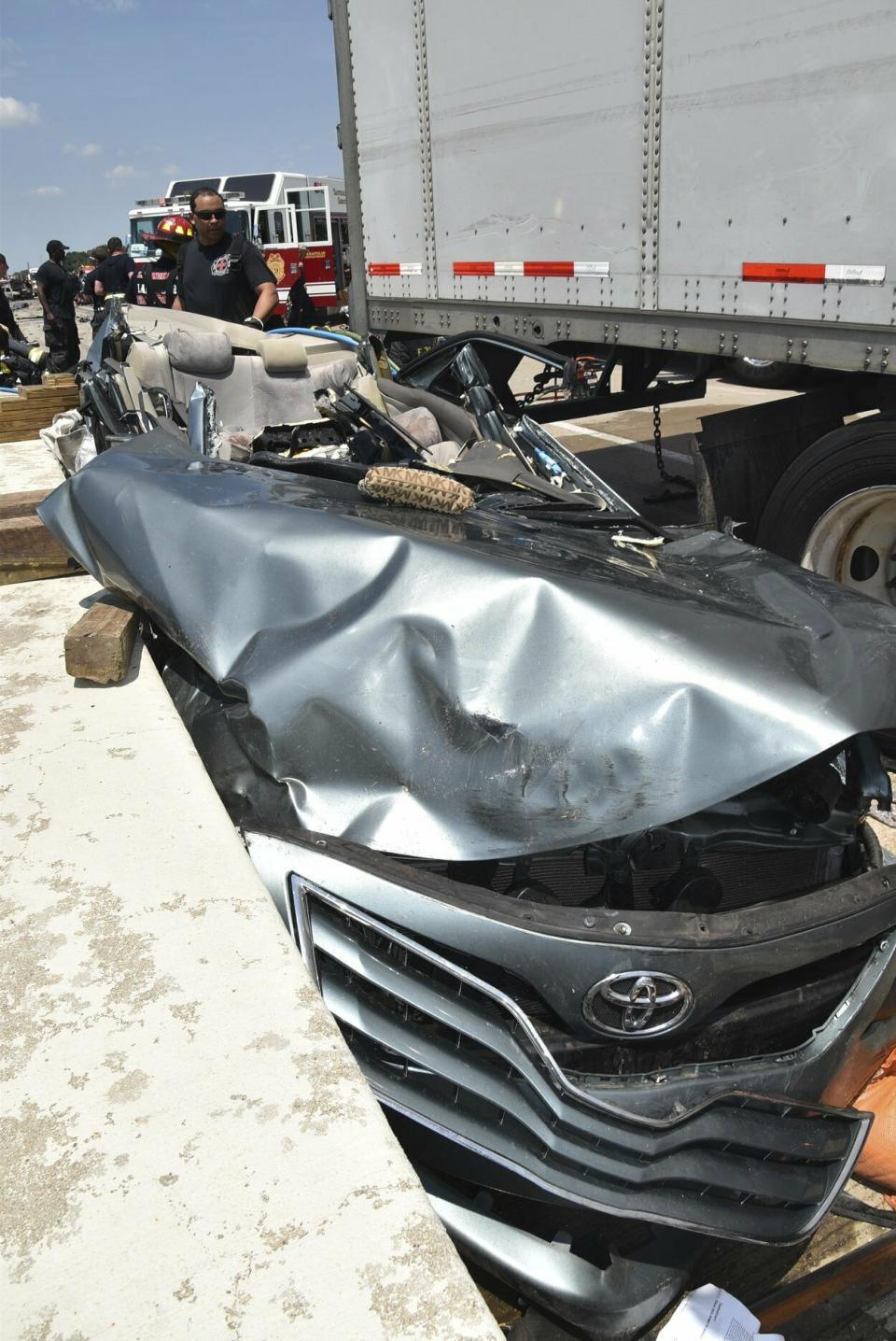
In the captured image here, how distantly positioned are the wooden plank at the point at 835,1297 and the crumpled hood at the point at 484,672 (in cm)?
99

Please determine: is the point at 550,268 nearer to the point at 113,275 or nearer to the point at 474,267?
the point at 474,267

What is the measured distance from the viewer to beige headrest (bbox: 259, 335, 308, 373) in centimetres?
433

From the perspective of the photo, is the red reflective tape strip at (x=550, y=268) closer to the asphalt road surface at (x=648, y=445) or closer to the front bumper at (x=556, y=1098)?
the asphalt road surface at (x=648, y=445)

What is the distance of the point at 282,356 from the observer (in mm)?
4336

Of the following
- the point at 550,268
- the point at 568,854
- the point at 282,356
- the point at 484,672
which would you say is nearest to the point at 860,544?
the point at 550,268

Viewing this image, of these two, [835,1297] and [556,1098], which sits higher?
[556,1098]

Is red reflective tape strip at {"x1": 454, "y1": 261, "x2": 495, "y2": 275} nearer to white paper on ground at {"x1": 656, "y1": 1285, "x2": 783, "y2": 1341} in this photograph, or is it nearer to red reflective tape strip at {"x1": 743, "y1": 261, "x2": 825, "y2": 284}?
red reflective tape strip at {"x1": 743, "y1": 261, "x2": 825, "y2": 284}

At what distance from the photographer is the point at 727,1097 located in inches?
67.9

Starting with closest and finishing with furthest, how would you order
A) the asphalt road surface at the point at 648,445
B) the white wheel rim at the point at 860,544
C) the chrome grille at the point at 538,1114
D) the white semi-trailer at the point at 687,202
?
the chrome grille at the point at 538,1114 < the white semi-trailer at the point at 687,202 < the white wheel rim at the point at 860,544 < the asphalt road surface at the point at 648,445

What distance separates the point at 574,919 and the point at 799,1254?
1.02 metres

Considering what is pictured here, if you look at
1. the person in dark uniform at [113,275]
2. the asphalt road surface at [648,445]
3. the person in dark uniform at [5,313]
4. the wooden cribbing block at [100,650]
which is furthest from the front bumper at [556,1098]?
the person in dark uniform at [113,275]

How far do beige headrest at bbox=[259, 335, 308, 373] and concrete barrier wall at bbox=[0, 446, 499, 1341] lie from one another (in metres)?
2.65

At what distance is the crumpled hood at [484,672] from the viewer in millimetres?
1828

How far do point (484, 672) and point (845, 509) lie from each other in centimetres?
269
